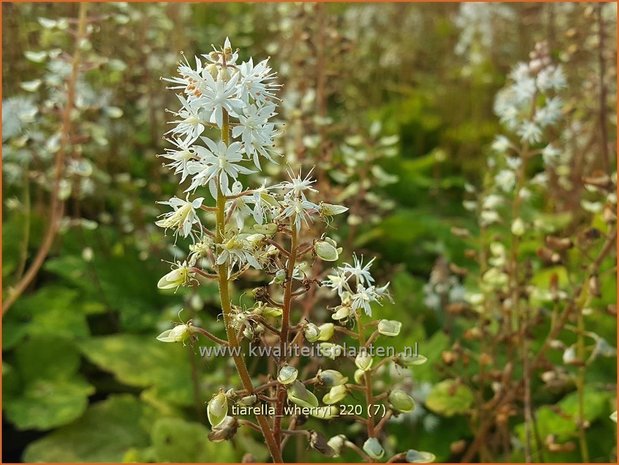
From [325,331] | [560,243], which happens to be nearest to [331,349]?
[325,331]

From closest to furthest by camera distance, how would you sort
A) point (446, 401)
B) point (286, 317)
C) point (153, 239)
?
point (286, 317) → point (446, 401) → point (153, 239)

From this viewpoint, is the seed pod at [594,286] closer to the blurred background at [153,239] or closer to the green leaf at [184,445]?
the blurred background at [153,239]

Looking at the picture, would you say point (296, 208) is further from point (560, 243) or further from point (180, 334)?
point (560, 243)

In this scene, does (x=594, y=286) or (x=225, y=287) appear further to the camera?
(x=594, y=286)

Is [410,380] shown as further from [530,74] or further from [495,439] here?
[530,74]

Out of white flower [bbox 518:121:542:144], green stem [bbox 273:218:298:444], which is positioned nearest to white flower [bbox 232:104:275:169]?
green stem [bbox 273:218:298:444]

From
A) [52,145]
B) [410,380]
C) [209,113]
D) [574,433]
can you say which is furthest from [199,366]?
[209,113]
